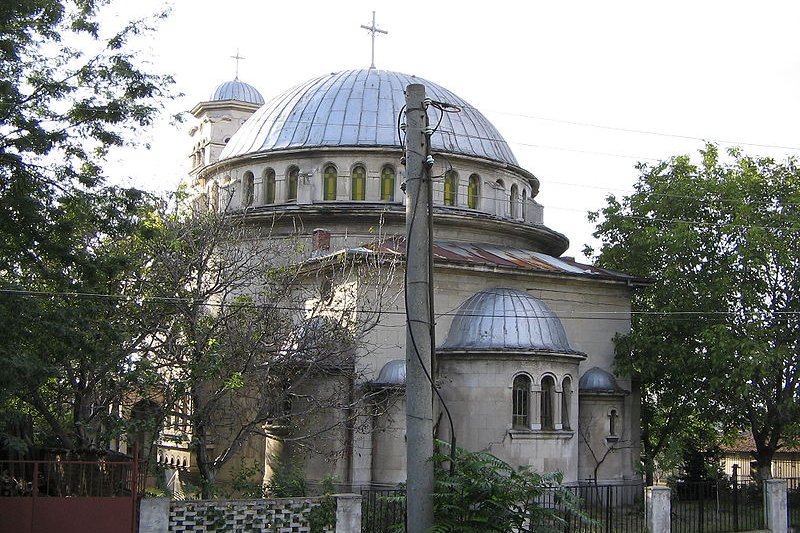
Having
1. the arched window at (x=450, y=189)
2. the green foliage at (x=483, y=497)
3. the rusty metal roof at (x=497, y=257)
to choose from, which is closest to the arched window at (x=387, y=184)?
the arched window at (x=450, y=189)

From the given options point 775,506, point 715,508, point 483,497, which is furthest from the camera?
point 715,508

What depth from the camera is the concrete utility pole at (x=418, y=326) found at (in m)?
12.7

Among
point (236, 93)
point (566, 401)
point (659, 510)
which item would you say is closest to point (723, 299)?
point (566, 401)

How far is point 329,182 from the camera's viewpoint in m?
31.5

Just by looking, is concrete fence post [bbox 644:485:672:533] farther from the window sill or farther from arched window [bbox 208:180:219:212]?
arched window [bbox 208:180:219:212]

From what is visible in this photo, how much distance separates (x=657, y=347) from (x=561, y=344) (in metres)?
4.40

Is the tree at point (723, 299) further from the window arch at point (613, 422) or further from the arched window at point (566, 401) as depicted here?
the arched window at point (566, 401)

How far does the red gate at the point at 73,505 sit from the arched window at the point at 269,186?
1598 cm

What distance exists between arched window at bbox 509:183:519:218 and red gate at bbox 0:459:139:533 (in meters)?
19.3

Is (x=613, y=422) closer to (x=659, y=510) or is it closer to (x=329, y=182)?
(x=659, y=510)

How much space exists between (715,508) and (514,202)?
46.2 feet

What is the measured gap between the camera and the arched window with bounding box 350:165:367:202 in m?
31.1

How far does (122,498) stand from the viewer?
15.8 metres

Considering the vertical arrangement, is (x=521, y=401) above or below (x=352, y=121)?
below
